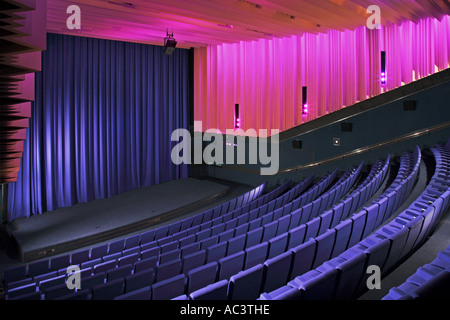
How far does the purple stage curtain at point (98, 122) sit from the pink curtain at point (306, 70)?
2.06ft

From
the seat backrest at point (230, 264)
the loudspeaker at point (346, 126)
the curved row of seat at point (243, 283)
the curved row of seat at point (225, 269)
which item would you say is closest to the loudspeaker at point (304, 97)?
the loudspeaker at point (346, 126)

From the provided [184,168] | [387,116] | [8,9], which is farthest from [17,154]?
[387,116]

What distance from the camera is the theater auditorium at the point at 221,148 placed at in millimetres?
1460

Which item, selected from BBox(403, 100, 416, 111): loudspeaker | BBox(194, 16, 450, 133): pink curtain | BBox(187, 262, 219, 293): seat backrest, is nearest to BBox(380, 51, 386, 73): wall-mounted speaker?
BBox(194, 16, 450, 133): pink curtain

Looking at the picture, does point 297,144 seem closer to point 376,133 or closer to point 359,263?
point 376,133

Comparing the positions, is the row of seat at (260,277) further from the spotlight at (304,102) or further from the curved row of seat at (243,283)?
the spotlight at (304,102)

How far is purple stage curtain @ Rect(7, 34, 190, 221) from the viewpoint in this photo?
421cm

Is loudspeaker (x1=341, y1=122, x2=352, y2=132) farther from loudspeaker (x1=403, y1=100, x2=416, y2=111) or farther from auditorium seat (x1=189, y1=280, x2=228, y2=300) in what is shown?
auditorium seat (x1=189, y1=280, x2=228, y2=300)

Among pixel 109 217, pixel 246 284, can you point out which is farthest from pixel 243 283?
pixel 109 217

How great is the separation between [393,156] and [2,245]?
406cm

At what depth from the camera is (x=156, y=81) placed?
5.28m

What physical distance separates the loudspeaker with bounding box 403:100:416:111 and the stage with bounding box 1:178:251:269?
2286mm
